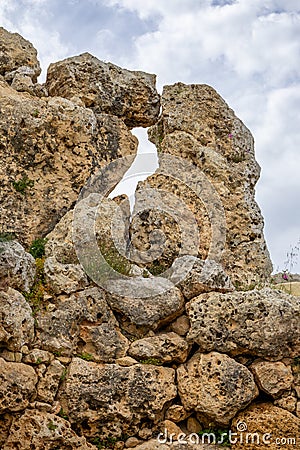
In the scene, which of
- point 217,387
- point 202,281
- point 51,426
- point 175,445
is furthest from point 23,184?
point 175,445

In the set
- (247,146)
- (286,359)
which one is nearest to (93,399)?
(286,359)

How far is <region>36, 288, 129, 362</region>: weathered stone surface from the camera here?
8.00 metres

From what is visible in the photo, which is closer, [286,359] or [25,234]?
[286,359]

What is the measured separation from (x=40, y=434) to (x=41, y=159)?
4.56m

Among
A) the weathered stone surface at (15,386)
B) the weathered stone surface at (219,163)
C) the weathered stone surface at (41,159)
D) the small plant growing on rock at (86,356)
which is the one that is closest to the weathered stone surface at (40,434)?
the weathered stone surface at (15,386)

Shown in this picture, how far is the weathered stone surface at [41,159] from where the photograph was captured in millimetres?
9594

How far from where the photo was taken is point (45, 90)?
11430 millimetres

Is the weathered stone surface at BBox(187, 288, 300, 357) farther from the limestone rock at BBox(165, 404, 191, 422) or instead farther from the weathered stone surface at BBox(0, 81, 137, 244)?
the weathered stone surface at BBox(0, 81, 137, 244)

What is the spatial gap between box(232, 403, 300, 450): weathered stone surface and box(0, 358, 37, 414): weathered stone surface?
9.42 feet

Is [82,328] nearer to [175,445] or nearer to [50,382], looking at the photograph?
[50,382]

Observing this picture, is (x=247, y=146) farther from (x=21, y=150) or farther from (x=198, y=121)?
(x=21, y=150)

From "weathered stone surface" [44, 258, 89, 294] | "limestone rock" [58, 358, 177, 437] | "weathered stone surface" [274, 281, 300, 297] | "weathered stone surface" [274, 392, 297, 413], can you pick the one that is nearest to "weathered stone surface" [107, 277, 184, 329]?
"weathered stone surface" [44, 258, 89, 294]

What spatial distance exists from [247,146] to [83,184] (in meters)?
3.43

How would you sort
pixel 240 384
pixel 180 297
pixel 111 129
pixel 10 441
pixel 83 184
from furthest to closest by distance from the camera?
1. pixel 111 129
2. pixel 83 184
3. pixel 180 297
4. pixel 240 384
5. pixel 10 441
